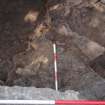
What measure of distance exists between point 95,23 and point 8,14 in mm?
2290

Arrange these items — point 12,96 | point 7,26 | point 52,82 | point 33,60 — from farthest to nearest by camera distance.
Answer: point 7,26 < point 33,60 < point 52,82 < point 12,96

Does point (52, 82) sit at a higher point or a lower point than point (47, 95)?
lower

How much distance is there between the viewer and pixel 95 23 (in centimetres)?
664

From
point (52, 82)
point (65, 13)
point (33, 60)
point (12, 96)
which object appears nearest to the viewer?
point (12, 96)

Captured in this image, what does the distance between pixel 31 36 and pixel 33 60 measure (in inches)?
32.3

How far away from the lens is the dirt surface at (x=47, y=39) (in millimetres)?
5934

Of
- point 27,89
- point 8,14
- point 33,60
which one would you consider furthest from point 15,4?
point 27,89

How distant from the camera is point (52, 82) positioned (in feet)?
19.1

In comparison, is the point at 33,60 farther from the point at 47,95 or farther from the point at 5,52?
the point at 47,95

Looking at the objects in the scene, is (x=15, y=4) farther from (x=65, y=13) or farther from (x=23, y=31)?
(x=65, y=13)

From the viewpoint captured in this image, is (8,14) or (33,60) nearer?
(33,60)

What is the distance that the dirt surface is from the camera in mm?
5934

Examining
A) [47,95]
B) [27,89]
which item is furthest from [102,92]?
[27,89]

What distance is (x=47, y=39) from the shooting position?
6.63 m
